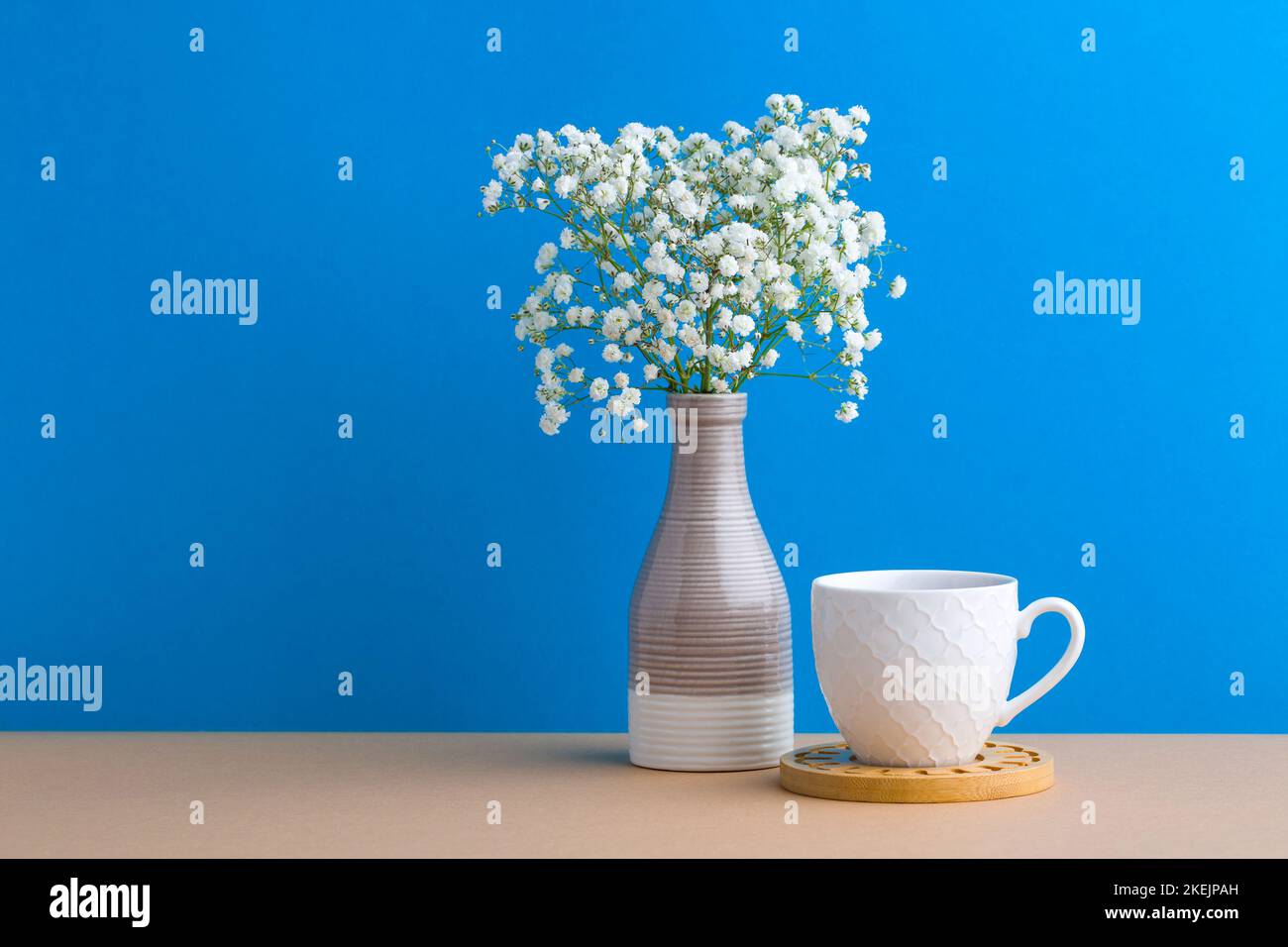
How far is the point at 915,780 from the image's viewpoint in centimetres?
121

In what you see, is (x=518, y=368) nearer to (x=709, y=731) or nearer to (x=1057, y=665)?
(x=709, y=731)

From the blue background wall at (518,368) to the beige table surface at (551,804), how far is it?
0.11m

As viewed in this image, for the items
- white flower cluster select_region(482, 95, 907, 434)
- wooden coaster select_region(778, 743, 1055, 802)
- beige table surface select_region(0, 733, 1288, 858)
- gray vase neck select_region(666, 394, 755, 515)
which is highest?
white flower cluster select_region(482, 95, 907, 434)

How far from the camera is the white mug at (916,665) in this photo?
3.97 ft

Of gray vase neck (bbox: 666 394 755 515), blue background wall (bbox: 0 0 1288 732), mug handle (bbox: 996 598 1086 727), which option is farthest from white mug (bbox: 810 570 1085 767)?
blue background wall (bbox: 0 0 1288 732)

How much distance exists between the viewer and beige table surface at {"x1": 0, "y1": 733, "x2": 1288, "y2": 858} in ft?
3.57

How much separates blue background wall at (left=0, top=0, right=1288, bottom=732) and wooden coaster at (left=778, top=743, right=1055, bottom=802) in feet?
1.06

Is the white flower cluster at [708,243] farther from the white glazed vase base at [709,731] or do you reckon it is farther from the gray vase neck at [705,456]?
the white glazed vase base at [709,731]

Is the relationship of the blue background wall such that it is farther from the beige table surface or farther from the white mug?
the white mug

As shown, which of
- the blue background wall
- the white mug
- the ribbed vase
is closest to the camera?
the white mug

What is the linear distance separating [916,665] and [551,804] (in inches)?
12.6

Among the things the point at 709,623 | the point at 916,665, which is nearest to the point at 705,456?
the point at 709,623
